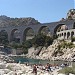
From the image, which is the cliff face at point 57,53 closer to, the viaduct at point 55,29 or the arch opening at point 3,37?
the viaduct at point 55,29

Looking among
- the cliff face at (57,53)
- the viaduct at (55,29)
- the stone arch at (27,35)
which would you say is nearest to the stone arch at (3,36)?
the viaduct at (55,29)

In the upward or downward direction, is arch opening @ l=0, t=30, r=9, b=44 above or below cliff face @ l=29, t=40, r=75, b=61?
above

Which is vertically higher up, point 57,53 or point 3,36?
point 3,36

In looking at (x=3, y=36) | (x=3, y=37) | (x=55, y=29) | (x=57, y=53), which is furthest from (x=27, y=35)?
(x=57, y=53)

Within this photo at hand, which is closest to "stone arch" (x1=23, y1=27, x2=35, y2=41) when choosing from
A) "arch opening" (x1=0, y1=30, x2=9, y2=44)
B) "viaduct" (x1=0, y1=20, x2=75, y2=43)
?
"viaduct" (x1=0, y1=20, x2=75, y2=43)

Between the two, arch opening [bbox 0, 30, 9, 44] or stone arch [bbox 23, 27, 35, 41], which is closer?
stone arch [bbox 23, 27, 35, 41]

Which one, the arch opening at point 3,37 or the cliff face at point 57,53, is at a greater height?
the arch opening at point 3,37

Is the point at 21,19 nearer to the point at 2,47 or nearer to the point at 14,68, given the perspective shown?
the point at 2,47

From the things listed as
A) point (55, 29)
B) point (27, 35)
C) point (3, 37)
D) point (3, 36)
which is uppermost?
point (55, 29)

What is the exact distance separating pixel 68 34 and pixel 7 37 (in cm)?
4583

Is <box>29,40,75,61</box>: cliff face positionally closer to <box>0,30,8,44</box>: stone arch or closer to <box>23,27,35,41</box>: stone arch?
<box>23,27,35,41</box>: stone arch

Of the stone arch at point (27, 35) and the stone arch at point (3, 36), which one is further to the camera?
the stone arch at point (3, 36)

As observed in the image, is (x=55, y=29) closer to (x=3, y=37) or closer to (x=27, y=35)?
(x=3, y=37)

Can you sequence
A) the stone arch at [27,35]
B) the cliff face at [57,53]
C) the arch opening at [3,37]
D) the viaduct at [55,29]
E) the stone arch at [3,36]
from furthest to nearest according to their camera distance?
the stone arch at [3,36] → the arch opening at [3,37] → the stone arch at [27,35] → the viaduct at [55,29] → the cliff face at [57,53]
